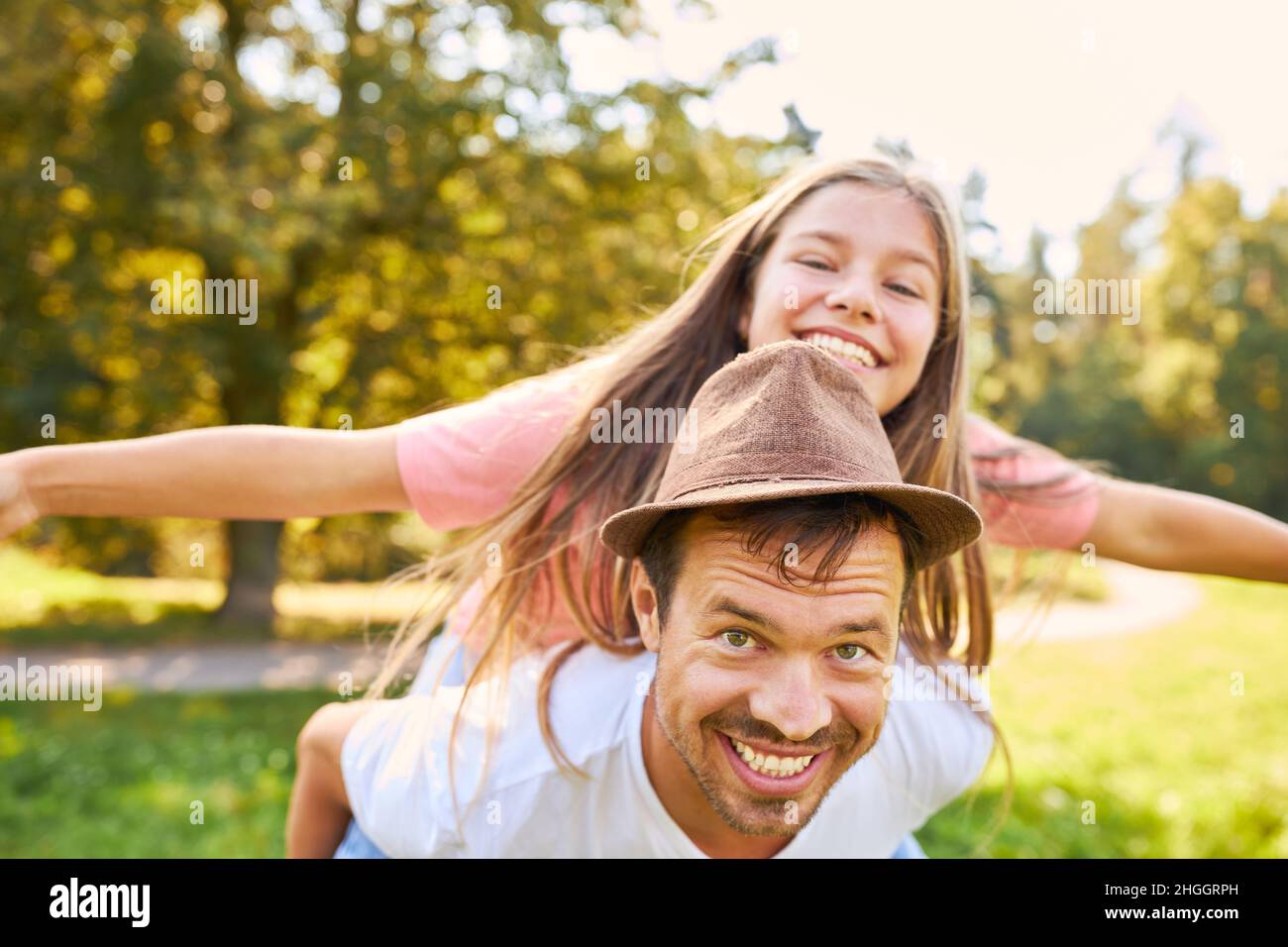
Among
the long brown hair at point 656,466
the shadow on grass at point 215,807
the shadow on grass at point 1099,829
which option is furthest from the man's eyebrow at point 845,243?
the shadow on grass at point 1099,829

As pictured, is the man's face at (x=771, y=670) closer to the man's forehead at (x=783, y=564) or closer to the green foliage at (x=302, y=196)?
the man's forehead at (x=783, y=564)

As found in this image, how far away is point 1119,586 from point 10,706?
69.8 ft

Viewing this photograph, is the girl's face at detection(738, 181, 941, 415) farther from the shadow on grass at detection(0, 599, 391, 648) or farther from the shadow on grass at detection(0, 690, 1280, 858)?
the shadow on grass at detection(0, 599, 391, 648)

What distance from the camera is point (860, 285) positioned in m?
2.77

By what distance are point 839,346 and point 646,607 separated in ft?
2.82

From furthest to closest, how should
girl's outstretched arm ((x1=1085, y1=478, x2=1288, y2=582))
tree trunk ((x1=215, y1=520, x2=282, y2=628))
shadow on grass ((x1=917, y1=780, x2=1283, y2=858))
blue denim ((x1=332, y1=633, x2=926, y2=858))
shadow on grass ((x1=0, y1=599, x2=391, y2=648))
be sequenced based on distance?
tree trunk ((x1=215, y1=520, x2=282, y2=628)), shadow on grass ((x1=0, y1=599, x2=391, y2=648)), shadow on grass ((x1=917, y1=780, x2=1283, y2=858)), girl's outstretched arm ((x1=1085, y1=478, x2=1288, y2=582)), blue denim ((x1=332, y1=633, x2=926, y2=858))

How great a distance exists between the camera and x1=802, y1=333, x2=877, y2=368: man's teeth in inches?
108

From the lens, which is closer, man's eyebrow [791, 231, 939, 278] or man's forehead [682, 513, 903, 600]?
man's forehead [682, 513, 903, 600]

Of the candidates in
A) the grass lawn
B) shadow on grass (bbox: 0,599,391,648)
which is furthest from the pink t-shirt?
shadow on grass (bbox: 0,599,391,648)

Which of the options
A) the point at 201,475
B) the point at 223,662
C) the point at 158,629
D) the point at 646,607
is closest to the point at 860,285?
the point at 646,607

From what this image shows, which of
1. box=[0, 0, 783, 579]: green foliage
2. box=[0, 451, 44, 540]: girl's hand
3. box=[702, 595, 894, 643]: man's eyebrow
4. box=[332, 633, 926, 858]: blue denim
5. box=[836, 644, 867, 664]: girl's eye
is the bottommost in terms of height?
box=[332, 633, 926, 858]: blue denim

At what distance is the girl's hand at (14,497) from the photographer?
246 cm

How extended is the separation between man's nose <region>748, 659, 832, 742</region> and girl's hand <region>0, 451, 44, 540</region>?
5.39 ft
